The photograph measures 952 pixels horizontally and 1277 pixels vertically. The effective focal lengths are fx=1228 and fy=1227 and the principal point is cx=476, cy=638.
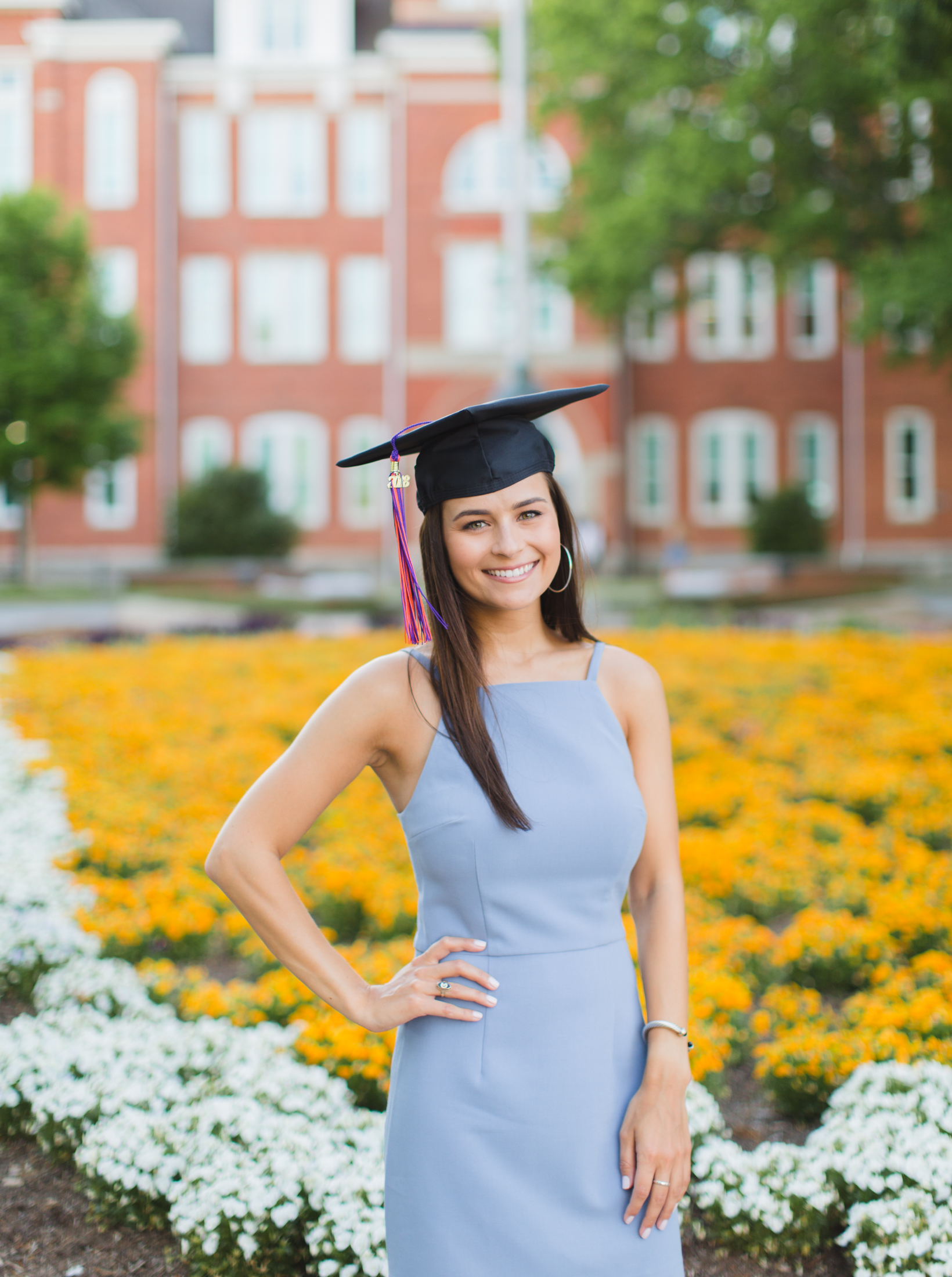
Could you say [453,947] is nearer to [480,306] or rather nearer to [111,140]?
[480,306]

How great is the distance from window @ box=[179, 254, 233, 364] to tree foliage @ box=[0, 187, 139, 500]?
17.7 ft

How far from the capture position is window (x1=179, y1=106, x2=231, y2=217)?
31609mm

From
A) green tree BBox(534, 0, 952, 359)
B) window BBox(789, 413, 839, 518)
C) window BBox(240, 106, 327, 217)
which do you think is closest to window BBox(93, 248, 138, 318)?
window BBox(240, 106, 327, 217)

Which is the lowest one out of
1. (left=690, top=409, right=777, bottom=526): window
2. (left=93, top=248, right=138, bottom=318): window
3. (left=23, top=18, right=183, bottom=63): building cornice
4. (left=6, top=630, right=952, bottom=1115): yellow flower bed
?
(left=6, top=630, right=952, bottom=1115): yellow flower bed

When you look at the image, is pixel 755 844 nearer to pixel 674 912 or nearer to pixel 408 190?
pixel 674 912

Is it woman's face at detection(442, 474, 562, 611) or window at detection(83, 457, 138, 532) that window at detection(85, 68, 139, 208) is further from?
woman's face at detection(442, 474, 562, 611)

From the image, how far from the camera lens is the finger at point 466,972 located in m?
1.76

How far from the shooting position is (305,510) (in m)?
32.2

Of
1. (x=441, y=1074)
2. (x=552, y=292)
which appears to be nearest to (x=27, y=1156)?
(x=441, y=1074)

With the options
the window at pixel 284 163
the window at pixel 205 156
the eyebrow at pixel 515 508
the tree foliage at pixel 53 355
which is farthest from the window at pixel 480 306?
the eyebrow at pixel 515 508

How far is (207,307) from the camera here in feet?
105

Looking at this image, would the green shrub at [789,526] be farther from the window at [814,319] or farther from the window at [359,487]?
the window at [359,487]

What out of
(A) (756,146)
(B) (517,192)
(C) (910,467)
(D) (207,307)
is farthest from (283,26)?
(C) (910,467)

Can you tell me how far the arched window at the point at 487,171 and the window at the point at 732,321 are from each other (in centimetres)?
428
